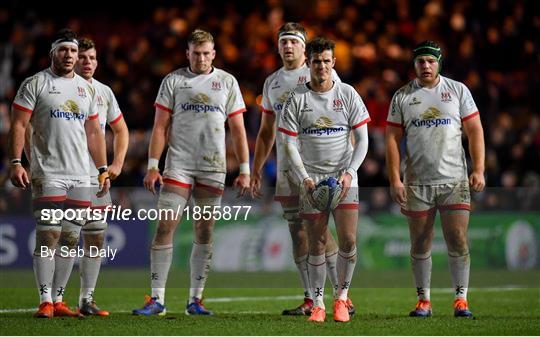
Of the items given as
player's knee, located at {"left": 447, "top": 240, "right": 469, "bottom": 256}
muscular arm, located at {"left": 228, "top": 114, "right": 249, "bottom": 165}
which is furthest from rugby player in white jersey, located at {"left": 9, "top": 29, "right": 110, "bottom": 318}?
player's knee, located at {"left": 447, "top": 240, "right": 469, "bottom": 256}

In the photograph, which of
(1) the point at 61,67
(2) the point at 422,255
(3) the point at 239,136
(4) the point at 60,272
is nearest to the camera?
(1) the point at 61,67

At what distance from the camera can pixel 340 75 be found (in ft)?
69.8

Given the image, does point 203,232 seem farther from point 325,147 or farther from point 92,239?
point 325,147

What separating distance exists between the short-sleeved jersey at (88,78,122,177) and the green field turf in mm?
1530

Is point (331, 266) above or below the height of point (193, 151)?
below

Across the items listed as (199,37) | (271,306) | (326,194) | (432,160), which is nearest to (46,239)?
(199,37)

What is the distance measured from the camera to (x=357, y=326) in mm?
10148

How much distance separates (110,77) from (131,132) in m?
2.16

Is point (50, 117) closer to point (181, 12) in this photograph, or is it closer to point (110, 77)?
point (110, 77)

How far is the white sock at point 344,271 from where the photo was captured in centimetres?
1052

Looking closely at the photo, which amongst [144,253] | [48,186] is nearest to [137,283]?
[144,253]

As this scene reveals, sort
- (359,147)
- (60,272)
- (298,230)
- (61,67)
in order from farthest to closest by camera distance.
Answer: (298,230) < (60,272) < (61,67) < (359,147)

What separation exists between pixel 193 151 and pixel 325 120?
1481 mm

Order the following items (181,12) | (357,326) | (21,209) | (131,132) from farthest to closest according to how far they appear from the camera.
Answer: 1. (181,12)
2. (131,132)
3. (21,209)
4. (357,326)
